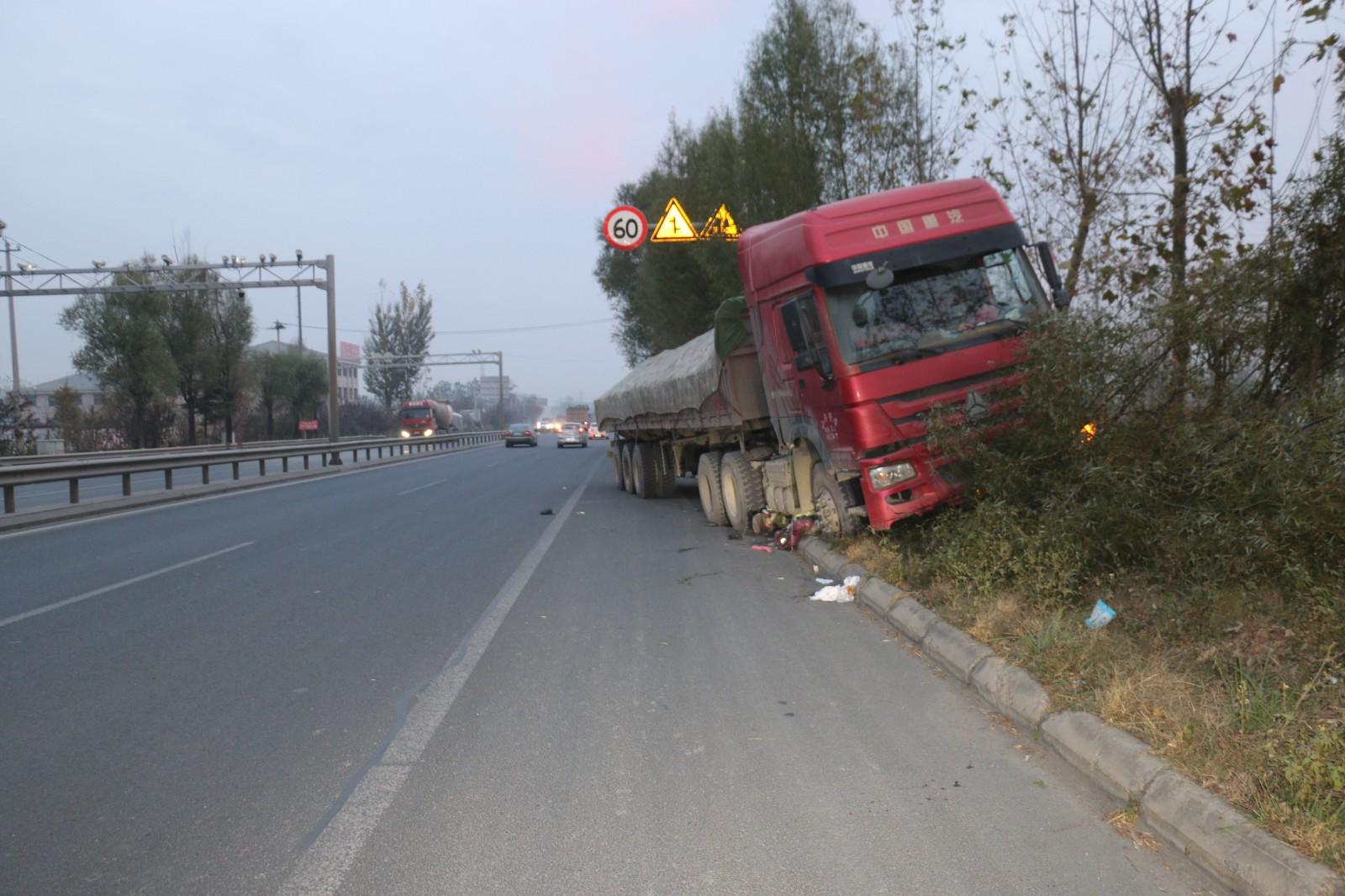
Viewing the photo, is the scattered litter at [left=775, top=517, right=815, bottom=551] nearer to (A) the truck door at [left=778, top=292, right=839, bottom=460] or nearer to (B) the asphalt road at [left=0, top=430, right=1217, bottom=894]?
(A) the truck door at [left=778, top=292, right=839, bottom=460]

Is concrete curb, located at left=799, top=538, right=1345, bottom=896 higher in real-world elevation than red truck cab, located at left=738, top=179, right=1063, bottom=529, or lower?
lower

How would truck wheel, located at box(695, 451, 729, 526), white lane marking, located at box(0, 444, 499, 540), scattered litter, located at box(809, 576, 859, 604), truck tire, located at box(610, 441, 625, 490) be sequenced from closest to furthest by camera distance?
1. scattered litter, located at box(809, 576, 859, 604)
2. truck wheel, located at box(695, 451, 729, 526)
3. white lane marking, located at box(0, 444, 499, 540)
4. truck tire, located at box(610, 441, 625, 490)

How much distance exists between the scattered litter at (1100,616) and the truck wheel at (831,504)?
3.75 meters

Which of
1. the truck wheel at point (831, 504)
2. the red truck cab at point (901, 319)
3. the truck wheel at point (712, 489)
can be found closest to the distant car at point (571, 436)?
the truck wheel at point (712, 489)

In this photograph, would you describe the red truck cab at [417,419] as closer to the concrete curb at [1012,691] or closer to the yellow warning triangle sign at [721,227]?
the yellow warning triangle sign at [721,227]

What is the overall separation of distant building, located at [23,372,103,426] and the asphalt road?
128 ft

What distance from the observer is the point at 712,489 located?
47.5ft

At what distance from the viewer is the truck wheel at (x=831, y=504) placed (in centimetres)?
994

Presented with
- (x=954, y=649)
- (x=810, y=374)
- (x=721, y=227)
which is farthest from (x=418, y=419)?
(x=954, y=649)

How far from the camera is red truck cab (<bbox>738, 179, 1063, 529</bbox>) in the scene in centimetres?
890

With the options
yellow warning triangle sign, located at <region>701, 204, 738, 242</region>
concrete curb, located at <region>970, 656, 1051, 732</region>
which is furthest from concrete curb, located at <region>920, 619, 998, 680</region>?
yellow warning triangle sign, located at <region>701, 204, 738, 242</region>

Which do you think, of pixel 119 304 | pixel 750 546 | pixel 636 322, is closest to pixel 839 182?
pixel 750 546

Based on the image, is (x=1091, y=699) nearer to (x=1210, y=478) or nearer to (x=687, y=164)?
(x=1210, y=478)

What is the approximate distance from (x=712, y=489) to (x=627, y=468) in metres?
7.34
